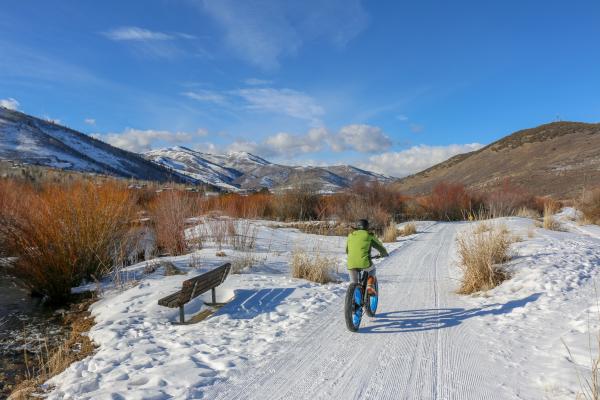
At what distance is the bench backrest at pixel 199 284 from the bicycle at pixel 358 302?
242cm

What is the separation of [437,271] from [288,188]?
15.9 m

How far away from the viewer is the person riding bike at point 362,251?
612cm

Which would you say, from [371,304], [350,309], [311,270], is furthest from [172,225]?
[350,309]

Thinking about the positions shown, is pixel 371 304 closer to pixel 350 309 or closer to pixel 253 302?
pixel 350 309

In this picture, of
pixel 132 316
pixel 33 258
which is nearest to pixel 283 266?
pixel 132 316

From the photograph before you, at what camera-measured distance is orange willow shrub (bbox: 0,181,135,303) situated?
8234 mm

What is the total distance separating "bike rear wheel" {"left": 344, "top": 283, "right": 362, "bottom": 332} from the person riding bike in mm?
359

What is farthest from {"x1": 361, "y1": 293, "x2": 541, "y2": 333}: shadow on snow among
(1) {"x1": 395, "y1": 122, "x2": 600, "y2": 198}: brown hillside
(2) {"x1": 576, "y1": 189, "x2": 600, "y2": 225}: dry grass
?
(1) {"x1": 395, "y1": 122, "x2": 600, "y2": 198}: brown hillside

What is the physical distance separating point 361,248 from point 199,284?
2.67 m

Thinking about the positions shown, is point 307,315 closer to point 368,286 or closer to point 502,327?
point 368,286

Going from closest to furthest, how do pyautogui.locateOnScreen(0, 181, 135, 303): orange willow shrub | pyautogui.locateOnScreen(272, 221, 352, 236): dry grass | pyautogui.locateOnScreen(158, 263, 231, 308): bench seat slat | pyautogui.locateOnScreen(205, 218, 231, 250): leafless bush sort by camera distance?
pyautogui.locateOnScreen(158, 263, 231, 308): bench seat slat
pyautogui.locateOnScreen(0, 181, 135, 303): orange willow shrub
pyautogui.locateOnScreen(205, 218, 231, 250): leafless bush
pyautogui.locateOnScreen(272, 221, 352, 236): dry grass

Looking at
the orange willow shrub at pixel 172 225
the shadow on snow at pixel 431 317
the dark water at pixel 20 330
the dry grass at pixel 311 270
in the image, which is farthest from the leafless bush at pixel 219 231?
the shadow on snow at pixel 431 317

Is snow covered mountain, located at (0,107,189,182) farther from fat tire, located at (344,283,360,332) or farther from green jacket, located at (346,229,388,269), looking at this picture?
fat tire, located at (344,283,360,332)

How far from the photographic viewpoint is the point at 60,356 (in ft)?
16.5
